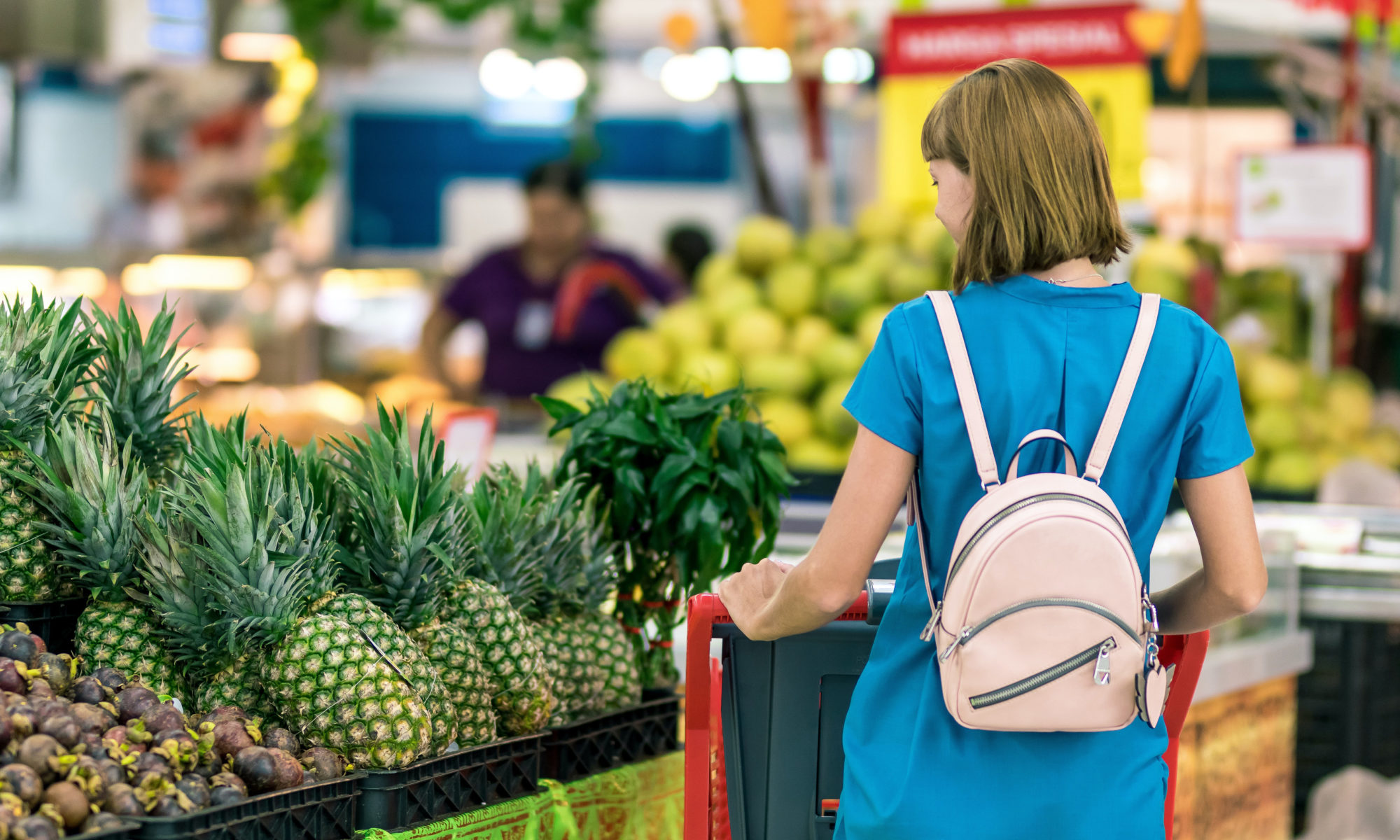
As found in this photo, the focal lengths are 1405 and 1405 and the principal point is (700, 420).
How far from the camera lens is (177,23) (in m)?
5.64

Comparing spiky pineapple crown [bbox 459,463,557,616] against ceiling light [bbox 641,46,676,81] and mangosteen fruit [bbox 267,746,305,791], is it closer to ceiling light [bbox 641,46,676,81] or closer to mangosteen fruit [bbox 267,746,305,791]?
mangosteen fruit [bbox 267,746,305,791]

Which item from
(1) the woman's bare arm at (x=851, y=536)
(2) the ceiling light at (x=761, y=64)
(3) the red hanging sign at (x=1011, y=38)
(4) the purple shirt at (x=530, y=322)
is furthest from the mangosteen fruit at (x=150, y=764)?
(4) the purple shirt at (x=530, y=322)

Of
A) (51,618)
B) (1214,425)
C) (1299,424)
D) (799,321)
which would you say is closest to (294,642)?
(51,618)

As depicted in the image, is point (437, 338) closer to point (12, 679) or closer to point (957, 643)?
point (12, 679)

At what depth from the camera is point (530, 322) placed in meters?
6.47

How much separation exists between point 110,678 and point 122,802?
30 cm

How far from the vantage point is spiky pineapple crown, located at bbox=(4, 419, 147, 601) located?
208 centimetres

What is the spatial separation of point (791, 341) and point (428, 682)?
292 cm

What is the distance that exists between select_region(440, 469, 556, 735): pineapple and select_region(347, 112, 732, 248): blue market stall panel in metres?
13.1

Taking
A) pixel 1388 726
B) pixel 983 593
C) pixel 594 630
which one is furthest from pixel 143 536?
pixel 1388 726

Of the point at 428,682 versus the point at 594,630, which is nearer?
the point at 428,682

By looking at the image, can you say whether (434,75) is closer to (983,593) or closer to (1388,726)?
(1388,726)

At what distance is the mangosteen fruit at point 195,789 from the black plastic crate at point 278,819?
0.03m

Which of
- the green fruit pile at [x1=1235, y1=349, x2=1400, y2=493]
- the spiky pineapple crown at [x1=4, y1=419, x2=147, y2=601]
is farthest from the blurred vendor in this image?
the spiky pineapple crown at [x1=4, y1=419, x2=147, y2=601]
